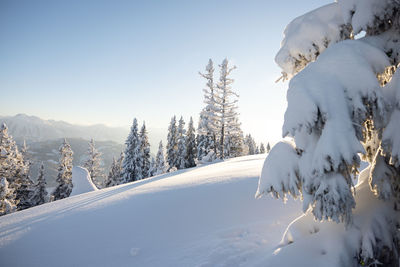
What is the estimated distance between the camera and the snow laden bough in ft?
8.90

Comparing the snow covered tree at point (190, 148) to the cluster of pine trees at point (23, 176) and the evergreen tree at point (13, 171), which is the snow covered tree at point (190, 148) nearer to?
the cluster of pine trees at point (23, 176)

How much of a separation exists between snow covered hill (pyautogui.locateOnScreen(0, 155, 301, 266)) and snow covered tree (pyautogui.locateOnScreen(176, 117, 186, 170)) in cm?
3095

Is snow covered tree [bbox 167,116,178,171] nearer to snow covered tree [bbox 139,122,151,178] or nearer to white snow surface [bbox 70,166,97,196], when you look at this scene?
snow covered tree [bbox 139,122,151,178]

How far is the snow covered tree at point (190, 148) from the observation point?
3831 cm

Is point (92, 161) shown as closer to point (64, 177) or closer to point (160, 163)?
point (64, 177)


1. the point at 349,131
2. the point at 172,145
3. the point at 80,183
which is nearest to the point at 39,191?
the point at 172,145

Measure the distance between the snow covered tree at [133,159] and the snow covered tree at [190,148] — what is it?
28.7 feet

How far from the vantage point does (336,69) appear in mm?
2959

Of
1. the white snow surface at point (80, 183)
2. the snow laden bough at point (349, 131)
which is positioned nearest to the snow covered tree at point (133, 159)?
the white snow surface at point (80, 183)

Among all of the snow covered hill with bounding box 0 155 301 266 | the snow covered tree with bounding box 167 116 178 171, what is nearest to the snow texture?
the snow covered hill with bounding box 0 155 301 266

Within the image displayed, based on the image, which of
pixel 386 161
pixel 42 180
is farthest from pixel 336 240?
pixel 42 180

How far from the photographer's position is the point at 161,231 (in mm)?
5172

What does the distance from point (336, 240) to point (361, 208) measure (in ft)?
2.51

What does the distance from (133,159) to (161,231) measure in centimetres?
3153
